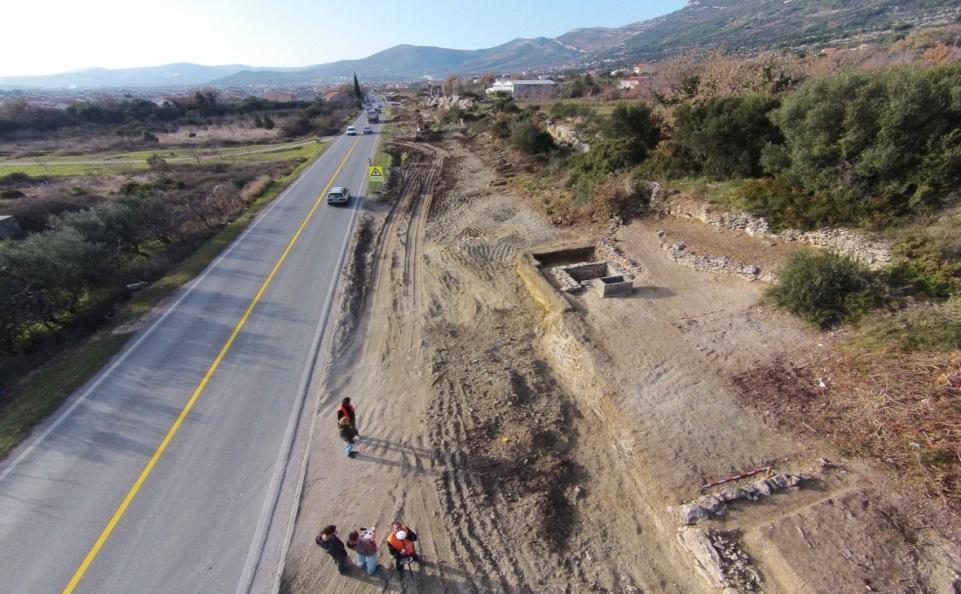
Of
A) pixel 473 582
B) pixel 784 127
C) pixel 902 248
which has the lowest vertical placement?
pixel 473 582

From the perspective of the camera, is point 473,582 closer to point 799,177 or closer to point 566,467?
point 566,467

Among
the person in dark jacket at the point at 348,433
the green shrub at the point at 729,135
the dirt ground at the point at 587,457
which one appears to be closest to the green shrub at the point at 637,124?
the green shrub at the point at 729,135

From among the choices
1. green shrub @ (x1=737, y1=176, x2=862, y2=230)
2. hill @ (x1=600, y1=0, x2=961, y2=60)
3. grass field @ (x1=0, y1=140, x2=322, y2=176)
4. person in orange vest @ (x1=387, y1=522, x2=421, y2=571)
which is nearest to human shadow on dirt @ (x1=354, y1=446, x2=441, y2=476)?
person in orange vest @ (x1=387, y1=522, x2=421, y2=571)

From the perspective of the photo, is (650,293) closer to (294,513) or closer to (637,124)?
(294,513)

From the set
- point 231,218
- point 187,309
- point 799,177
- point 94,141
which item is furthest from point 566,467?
point 94,141

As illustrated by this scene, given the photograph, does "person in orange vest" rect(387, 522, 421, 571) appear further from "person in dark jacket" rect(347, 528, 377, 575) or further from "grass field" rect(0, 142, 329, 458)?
"grass field" rect(0, 142, 329, 458)

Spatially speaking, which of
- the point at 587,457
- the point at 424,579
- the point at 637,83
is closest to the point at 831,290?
the point at 587,457
